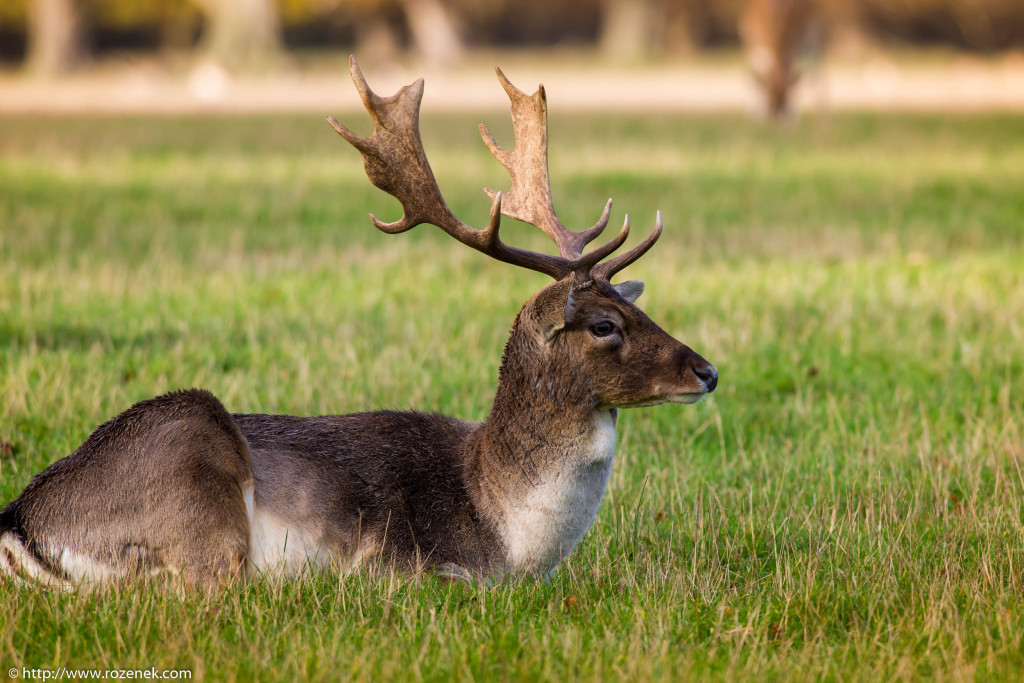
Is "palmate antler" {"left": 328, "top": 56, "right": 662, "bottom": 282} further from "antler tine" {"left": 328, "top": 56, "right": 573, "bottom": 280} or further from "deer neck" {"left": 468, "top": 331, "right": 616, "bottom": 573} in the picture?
"deer neck" {"left": 468, "top": 331, "right": 616, "bottom": 573}

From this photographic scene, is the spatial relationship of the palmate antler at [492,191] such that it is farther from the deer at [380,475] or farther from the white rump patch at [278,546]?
the white rump patch at [278,546]

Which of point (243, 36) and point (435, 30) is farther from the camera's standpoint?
point (435, 30)

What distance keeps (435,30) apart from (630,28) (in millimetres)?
11253

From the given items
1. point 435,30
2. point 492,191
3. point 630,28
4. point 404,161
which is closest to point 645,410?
point 492,191

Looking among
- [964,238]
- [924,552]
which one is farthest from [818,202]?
[924,552]

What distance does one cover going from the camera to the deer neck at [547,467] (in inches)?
170

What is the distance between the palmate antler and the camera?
178 inches

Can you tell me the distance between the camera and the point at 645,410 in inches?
263

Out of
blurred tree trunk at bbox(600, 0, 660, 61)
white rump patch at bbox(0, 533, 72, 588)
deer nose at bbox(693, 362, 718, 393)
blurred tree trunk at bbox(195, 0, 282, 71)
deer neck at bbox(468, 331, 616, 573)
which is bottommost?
white rump patch at bbox(0, 533, 72, 588)

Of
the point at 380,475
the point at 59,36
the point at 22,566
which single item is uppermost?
the point at 59,36

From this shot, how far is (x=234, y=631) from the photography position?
3770mm

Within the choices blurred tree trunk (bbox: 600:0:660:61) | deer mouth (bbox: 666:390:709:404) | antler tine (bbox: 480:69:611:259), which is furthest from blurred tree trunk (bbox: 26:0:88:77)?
deer mouth (bbox: 666:390:709:404)

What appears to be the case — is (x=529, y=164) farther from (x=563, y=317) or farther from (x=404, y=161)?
(x=563, y=317)

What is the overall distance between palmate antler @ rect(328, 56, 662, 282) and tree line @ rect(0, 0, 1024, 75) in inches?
1729
